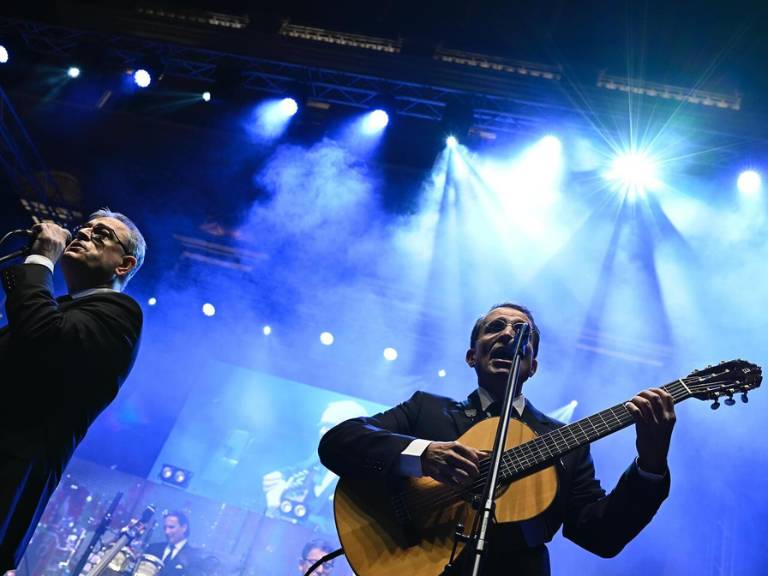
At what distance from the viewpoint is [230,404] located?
34.6 ft

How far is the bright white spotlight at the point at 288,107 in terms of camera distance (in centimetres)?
820

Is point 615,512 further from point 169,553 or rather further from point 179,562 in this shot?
point 169,553

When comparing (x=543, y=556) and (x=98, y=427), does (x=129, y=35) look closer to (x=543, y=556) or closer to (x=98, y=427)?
(x=98, y=427)

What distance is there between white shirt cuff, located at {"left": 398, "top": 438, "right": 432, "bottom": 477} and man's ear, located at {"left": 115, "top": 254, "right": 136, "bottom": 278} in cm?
Result: 177

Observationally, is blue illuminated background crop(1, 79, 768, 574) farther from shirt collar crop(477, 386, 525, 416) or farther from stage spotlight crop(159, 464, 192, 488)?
shirt collar crop(477, 386, 525, 416)

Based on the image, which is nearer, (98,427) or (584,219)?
(584,219)

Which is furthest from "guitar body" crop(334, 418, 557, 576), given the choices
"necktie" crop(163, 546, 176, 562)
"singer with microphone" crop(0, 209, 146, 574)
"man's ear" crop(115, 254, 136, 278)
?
"necktie" crop(163, 546, 176, 562)

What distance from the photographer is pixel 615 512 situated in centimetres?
229

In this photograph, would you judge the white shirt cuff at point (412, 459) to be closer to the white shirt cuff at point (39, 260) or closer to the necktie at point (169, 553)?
the white shirt cuff at point (39, 260)

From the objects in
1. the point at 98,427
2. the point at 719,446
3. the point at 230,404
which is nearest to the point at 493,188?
the point at 719,446

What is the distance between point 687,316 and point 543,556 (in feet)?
21.9

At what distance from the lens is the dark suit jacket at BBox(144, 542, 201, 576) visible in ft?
25.6

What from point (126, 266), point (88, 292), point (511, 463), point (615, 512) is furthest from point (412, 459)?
point (126, 266)

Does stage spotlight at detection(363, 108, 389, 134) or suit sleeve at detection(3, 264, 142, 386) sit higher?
stage spotlight at detection(363, 108, 389, 134)
